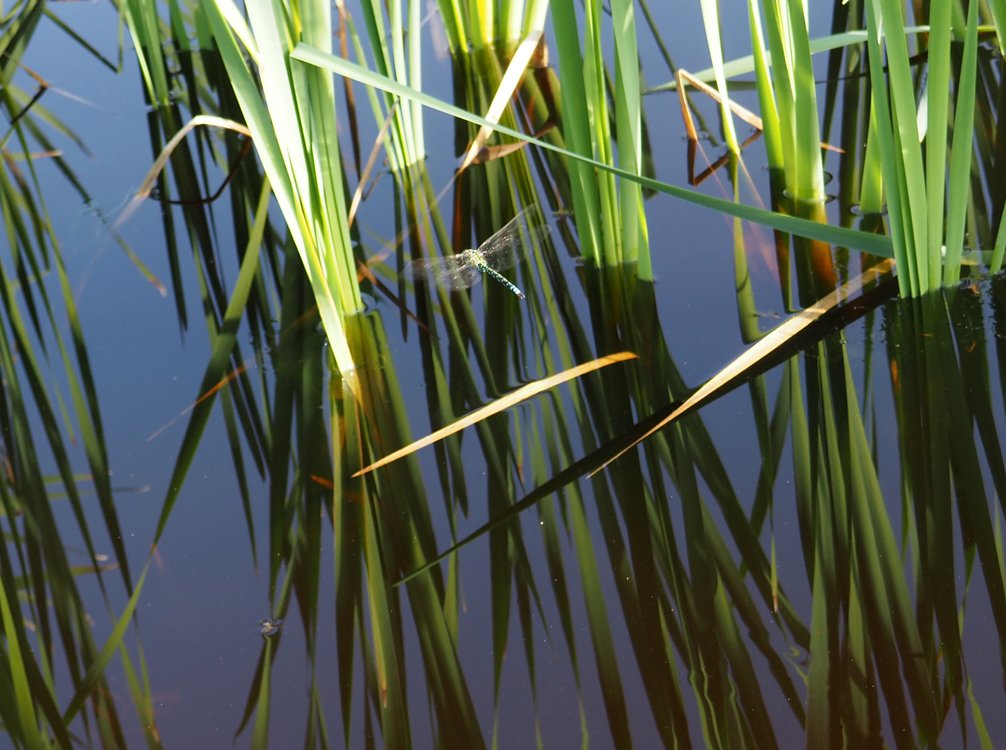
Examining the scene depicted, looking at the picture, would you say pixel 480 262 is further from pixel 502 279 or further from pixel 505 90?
pixel 505 90

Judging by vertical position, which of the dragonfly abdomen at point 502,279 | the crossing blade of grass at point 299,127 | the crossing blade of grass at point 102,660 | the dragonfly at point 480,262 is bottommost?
the crossing blade of grass at point 102,660

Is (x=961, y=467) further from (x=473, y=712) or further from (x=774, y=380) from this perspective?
(x=473, y=712)

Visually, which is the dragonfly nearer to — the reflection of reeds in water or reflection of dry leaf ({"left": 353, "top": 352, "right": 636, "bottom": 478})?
reflection of dry leaf ({"left": 353, "top": 352, "right": 636, "bottom": 478})

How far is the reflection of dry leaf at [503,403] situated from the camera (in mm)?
1424

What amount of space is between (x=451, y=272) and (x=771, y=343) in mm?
633

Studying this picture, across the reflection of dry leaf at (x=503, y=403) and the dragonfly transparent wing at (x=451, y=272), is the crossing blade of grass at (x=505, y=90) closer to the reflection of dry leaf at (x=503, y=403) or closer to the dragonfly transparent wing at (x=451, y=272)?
the dragonfly transparent wing at (x=451, y=272)

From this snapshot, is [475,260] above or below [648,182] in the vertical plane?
below

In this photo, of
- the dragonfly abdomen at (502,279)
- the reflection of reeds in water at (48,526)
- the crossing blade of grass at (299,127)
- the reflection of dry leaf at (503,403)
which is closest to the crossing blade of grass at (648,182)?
the crossing blade of grass at (299,127)

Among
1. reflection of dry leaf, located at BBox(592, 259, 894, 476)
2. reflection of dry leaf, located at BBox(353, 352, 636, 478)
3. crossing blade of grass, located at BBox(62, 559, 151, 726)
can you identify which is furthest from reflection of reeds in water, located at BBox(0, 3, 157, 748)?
reflection of dry leaf, located at BBox(592, 259, 894, 476)

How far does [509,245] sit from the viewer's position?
1.86 m

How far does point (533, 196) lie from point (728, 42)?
0.74m

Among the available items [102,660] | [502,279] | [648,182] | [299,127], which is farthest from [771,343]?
[102,660]

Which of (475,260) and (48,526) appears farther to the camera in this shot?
(475,260)

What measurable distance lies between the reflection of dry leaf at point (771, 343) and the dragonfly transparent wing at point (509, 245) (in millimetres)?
519
